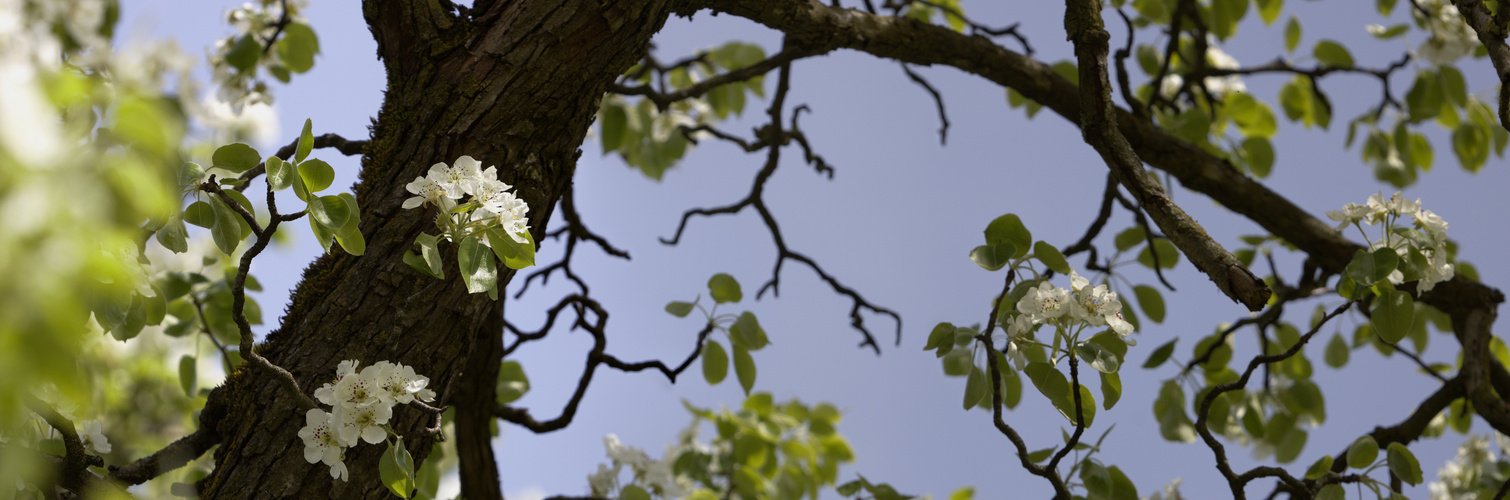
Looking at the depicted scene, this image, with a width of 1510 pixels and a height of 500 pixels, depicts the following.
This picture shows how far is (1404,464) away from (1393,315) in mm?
206

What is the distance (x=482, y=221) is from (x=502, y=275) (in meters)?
0.20

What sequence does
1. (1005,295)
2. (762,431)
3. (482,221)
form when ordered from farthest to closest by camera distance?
1. (762,431)
2. (1005,295)
3. (482,221)

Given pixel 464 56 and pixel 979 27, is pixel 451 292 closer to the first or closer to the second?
pixel 464 56

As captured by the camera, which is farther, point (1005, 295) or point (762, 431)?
point (762, 431)

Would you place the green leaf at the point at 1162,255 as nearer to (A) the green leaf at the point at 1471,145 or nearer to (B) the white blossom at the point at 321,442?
(A) the green leaf at the point at 1471,145

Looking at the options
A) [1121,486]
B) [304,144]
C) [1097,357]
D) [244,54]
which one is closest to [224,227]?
[304,144]

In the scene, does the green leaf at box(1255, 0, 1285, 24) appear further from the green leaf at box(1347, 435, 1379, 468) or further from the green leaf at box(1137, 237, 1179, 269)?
the green leaf at box(1347, 435, 1379, 468)

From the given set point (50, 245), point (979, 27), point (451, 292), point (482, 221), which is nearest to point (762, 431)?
point (979, 27)

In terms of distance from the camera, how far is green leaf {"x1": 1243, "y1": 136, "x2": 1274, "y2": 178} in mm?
1726

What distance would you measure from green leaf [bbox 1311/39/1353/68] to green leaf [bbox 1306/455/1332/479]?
3.05 ft

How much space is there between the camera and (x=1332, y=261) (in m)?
1.41

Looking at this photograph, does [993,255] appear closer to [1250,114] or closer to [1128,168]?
[1128,168]

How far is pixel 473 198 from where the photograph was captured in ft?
2.24

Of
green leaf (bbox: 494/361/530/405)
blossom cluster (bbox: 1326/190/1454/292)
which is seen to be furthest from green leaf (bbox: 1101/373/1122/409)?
green leaf (bbox: 494/361/530/405)
